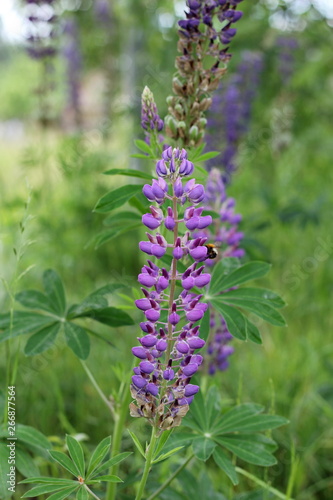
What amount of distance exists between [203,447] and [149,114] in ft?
2.58

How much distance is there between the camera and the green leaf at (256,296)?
1374 mm

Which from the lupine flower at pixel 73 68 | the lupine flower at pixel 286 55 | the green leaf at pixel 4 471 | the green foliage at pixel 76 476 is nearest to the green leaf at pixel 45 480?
the green foliage at pixel 76 476

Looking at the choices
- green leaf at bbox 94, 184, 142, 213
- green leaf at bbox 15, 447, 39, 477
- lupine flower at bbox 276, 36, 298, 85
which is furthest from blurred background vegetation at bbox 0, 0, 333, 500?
green leaf at bbox 15, 447, 39, 477

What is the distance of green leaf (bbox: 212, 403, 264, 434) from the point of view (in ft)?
4.63

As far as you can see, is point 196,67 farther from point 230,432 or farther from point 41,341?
point 230,432

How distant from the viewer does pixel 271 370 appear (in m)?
2.62

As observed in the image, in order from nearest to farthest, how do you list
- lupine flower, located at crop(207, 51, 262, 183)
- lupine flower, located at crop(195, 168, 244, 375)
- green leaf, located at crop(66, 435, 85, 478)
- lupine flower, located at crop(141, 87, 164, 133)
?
1. green leaf, located at crop(66, 435, 85, 478)
2. lupine flower, located at crop(141, 87, 164, 133)
3. lupine flower, located at crop(195, 168, 244, 375)
4. lupine flower, located at crop(207, 51, 262, 183)

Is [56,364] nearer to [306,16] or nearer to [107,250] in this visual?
[107,250]

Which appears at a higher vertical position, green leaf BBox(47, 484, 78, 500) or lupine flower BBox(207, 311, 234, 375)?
lupine flower BBox(207, 311, 234, 375)

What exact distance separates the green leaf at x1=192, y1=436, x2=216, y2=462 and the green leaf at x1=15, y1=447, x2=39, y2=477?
38 centimetres

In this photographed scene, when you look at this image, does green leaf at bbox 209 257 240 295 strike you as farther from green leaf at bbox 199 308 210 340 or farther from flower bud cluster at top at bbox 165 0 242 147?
flower bud cluster at top at bbox 165 0 242 147

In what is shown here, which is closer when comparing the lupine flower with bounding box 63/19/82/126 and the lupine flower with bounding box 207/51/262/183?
the lupine flower with bounding box 207/51/262/183

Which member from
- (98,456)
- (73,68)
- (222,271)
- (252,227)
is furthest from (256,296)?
(73,68)

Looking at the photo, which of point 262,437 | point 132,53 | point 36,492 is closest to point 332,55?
point 132,53
